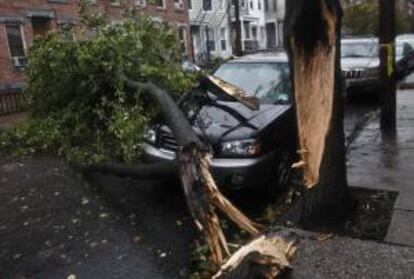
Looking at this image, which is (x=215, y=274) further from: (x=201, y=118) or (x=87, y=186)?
(x=87, y=186)

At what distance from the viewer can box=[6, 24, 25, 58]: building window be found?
65.3ft

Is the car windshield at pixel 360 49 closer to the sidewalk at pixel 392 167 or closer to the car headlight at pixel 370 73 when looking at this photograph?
the car headlight at pixel 370 73

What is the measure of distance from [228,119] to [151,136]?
1.03 metres

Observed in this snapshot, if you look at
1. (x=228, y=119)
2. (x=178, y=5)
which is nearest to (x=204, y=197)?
(x=228, y=119)

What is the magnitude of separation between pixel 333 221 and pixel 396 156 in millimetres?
2740

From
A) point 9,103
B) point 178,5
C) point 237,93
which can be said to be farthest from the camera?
point 178,5

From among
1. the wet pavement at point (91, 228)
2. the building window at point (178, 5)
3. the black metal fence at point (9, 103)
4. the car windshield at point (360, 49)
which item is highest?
the building window at point (178, 5)

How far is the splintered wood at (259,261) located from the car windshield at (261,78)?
9.68ft

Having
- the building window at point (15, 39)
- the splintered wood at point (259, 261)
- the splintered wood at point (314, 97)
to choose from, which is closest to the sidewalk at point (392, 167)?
the splintered wood at point (314, 97)

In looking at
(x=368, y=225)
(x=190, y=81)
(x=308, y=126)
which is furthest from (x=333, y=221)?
(x=190, y=81)

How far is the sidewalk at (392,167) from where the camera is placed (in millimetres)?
4662

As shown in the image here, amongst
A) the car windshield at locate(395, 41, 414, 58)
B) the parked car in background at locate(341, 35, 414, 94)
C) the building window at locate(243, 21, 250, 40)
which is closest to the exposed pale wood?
the parked car in background at locate(341, 35, 414, 94)

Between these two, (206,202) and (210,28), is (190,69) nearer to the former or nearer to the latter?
(206,202)

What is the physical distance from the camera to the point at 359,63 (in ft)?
42.6
